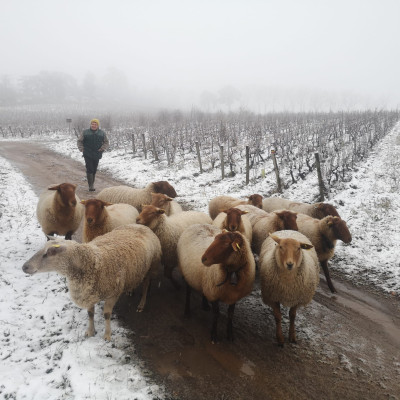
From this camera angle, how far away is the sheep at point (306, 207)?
6672mm

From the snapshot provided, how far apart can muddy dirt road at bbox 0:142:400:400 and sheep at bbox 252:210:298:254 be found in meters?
1.05

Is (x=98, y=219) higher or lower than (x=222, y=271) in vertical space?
higher

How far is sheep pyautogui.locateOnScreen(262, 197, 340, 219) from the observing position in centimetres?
667

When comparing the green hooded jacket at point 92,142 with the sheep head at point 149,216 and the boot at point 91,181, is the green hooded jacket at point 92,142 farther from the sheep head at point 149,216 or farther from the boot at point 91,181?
the sheep head at point 149,216

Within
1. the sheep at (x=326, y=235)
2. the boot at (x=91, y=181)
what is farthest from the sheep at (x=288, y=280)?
the boot at (x=91, y=181)

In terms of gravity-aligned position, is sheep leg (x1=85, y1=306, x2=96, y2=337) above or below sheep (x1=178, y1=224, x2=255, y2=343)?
below

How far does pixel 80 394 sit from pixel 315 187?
9571 millimetres

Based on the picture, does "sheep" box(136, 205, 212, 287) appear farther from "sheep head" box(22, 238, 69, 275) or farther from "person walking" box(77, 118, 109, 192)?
"person walking" box(77, 118, 109, 192)

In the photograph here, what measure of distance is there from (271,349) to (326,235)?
274cm

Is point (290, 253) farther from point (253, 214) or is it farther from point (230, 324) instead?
point (253, 214)

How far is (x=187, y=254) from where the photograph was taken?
4.85m

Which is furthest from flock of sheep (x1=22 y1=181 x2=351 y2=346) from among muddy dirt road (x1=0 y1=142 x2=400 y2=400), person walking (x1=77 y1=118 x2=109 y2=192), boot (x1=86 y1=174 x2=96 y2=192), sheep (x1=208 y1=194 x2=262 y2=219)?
boot (x1=86 y1=174 x2=96 y2=192)

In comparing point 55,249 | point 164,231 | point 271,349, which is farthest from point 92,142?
point 271,349

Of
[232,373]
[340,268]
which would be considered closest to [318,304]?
[340,268]
